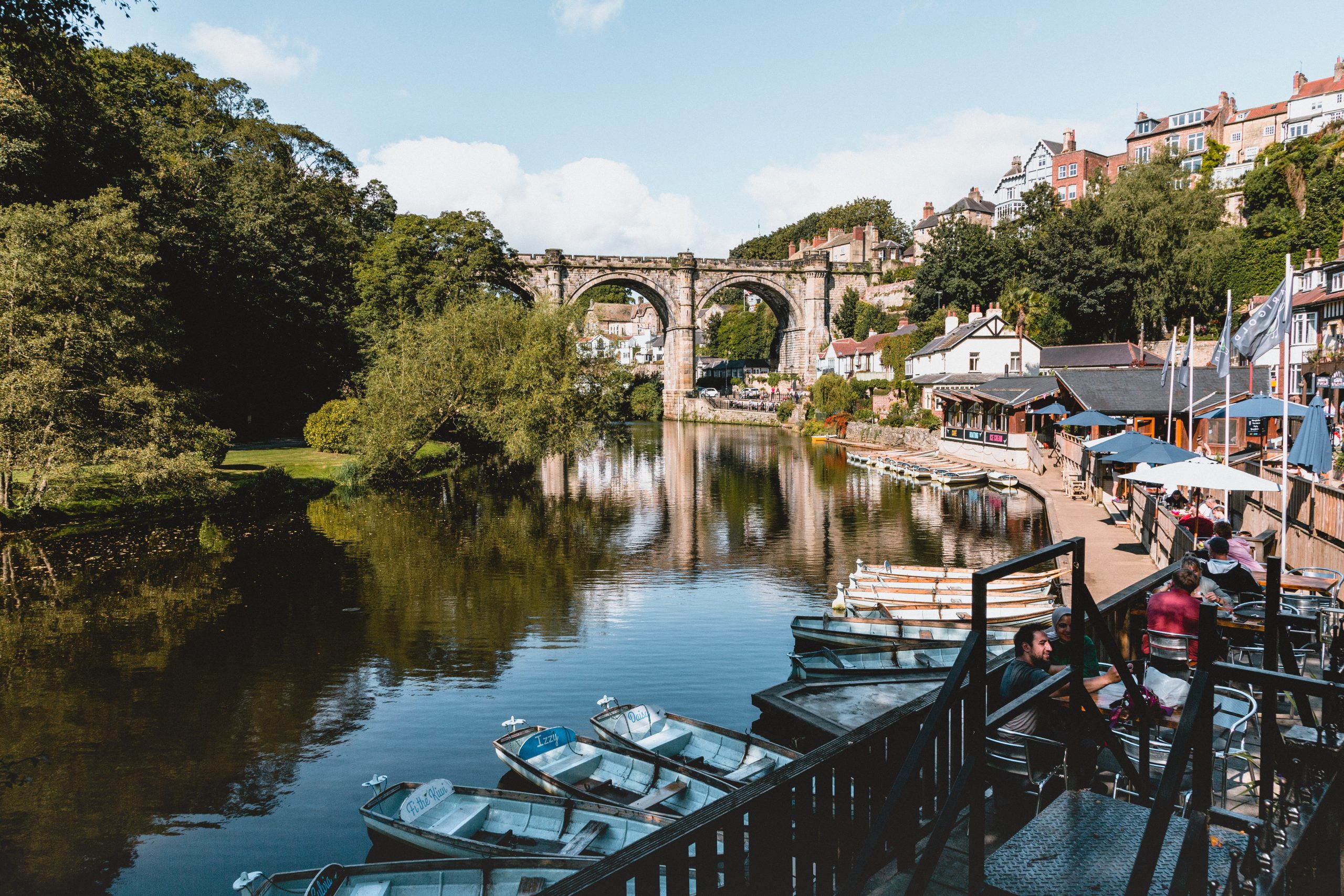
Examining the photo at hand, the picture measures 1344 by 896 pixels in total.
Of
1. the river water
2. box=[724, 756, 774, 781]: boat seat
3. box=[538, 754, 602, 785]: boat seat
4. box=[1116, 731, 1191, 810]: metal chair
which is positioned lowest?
the river water

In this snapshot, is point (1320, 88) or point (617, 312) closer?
point (1320, 88)

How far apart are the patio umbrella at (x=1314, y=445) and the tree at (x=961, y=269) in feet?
161

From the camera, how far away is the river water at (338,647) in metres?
9.02

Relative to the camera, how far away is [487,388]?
3550 centimetres

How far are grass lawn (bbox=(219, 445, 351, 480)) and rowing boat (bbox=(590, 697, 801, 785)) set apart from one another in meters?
25.3

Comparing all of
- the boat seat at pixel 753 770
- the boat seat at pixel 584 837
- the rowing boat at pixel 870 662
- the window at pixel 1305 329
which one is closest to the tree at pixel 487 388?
the rowing boat at pixel 870 662

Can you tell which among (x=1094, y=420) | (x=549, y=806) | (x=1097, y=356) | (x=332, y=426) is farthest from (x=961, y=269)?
(x=549, y=806)

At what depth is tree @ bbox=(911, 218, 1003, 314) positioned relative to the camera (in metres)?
62.2

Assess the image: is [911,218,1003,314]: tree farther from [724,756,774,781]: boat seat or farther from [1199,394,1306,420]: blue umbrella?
[724,756,774,781]: boat seat

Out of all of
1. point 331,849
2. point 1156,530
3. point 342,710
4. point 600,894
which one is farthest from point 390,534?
point 600,894

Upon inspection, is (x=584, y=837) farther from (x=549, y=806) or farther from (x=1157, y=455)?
(x=1157, y=455)

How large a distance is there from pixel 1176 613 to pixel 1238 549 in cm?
565

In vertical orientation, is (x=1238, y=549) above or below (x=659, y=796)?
above

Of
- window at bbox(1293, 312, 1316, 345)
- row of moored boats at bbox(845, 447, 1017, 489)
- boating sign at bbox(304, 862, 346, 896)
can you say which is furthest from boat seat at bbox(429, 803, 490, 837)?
window at bbox(1293, 312, 1316, 345)
